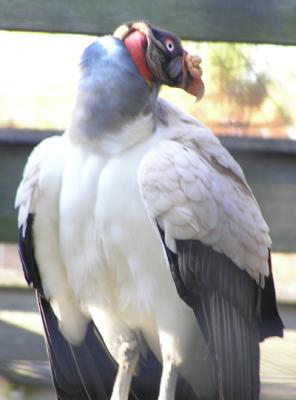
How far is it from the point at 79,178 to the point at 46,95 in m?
1.21

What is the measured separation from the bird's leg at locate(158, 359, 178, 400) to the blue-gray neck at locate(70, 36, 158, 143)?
1.70ft

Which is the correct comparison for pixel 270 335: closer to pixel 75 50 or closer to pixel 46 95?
pixel 75 50

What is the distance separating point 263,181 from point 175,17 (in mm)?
385

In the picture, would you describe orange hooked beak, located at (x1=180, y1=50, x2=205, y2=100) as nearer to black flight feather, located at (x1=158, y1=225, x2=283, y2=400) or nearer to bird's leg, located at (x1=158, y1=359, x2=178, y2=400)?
black flight feather, located at (x1=158, y1=225, x2=283, y2=400)

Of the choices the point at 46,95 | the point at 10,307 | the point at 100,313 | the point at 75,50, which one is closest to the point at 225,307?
the point at 100,313

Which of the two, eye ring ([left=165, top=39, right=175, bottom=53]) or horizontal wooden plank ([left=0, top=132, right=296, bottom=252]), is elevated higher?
eye ring ([left=165, top=39, right=175, bottom=53])

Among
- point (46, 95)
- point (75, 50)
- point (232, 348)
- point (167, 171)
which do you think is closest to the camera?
point (167, 171)

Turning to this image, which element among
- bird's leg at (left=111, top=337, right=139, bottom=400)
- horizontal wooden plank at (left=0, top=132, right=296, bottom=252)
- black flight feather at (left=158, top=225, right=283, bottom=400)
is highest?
horizontal wooden plank at (left=0, top=132, right=296, bottom=252)

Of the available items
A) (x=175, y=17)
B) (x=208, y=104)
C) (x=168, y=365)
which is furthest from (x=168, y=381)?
(x=208, y=104)

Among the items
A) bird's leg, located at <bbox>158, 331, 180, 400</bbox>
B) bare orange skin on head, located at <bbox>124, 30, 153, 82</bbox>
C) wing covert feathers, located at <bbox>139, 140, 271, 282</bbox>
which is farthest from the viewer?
bird's leg, located at <bbox>158, 331, 180, 400</bbox>

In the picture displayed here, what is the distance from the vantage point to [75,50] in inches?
99.6

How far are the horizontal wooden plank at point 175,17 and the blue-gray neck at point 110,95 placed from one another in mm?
68

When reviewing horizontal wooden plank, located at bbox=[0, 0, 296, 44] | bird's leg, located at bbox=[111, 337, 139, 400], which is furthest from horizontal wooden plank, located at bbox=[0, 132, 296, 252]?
bird's leg, located at bbox=[111, 337, 139, 400]

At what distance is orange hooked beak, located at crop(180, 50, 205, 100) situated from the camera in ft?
6.84
